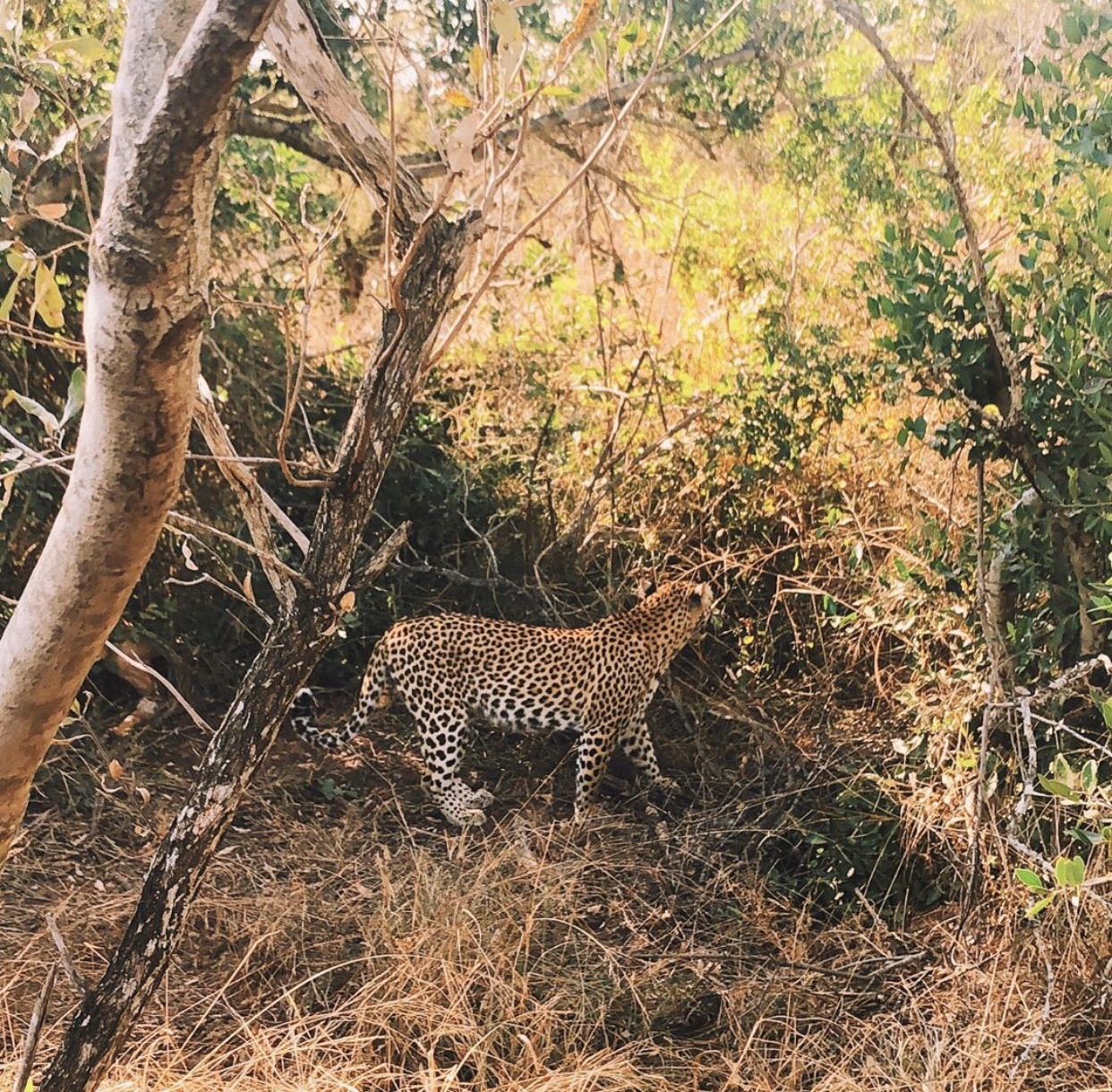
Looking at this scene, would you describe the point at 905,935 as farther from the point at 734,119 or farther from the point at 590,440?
the point at 734,119

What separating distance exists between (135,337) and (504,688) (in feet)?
10.6

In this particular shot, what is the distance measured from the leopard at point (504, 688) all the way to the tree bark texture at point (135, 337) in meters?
2.87

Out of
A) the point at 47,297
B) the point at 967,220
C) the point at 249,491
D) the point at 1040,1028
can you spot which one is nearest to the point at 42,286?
the point at 47,297

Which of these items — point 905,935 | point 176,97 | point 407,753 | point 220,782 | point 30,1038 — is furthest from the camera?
point 407,753

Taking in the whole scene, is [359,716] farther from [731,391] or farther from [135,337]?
[135,337]

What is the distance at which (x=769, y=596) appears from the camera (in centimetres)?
520

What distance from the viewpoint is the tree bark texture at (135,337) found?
4.75ft

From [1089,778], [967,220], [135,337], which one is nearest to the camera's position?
[135,337]

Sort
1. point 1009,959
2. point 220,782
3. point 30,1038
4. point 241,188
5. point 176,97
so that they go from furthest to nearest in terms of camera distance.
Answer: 1. point 241,188
2. point 1009,959
3. point 220,782
4. point 30,1038
5. point 176,97

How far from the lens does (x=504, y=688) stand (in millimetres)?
4633

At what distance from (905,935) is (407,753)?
221 centimetres

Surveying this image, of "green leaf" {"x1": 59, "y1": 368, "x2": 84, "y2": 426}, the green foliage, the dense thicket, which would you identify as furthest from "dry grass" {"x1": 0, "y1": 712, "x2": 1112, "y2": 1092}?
"green leaf" {"x1": 59, "y1": 368, "x2": 84, "y2": 426}

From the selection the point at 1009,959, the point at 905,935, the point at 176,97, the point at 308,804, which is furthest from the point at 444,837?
the point at 176,97

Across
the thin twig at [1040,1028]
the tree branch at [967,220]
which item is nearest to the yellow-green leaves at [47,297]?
the tree branch at [967,220]
